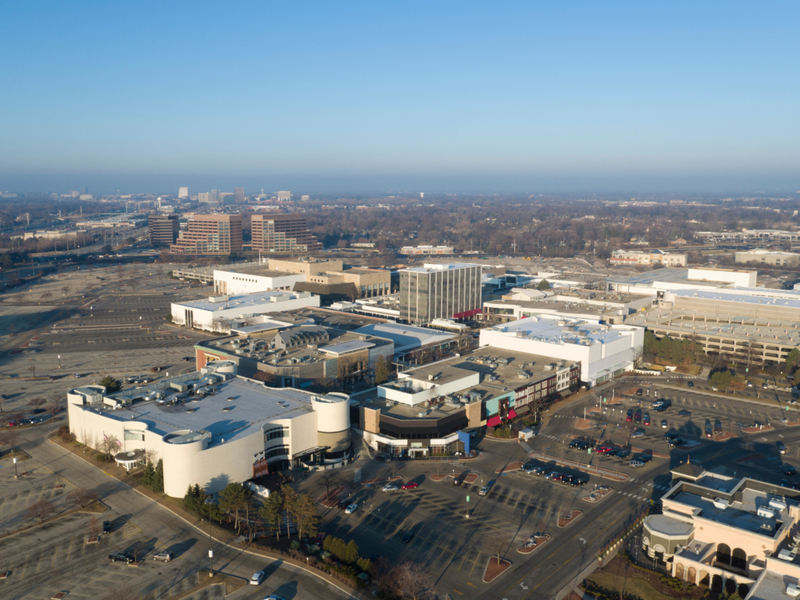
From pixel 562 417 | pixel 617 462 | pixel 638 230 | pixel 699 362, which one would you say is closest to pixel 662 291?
pixel 699 362

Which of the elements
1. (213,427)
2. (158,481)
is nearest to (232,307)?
(213,427)

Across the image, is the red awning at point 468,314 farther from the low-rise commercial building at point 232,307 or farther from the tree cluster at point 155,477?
the tree cluster at point 155,477

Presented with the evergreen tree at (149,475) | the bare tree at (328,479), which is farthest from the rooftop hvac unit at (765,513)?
the evergreen tree at (149,475)

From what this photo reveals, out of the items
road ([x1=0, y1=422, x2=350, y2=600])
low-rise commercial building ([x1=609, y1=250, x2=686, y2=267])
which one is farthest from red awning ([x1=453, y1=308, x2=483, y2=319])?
low-rise commercial building ([x1=609, y1=250, x2=686, y2=267])

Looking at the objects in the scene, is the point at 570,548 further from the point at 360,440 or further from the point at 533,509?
the point at 360,440

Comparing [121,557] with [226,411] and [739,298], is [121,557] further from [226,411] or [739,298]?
[739,298]

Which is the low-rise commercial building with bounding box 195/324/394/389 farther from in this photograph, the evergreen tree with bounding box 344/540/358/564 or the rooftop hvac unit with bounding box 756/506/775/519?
the rooftop hvac unit with bounding box 756/506/775/519
